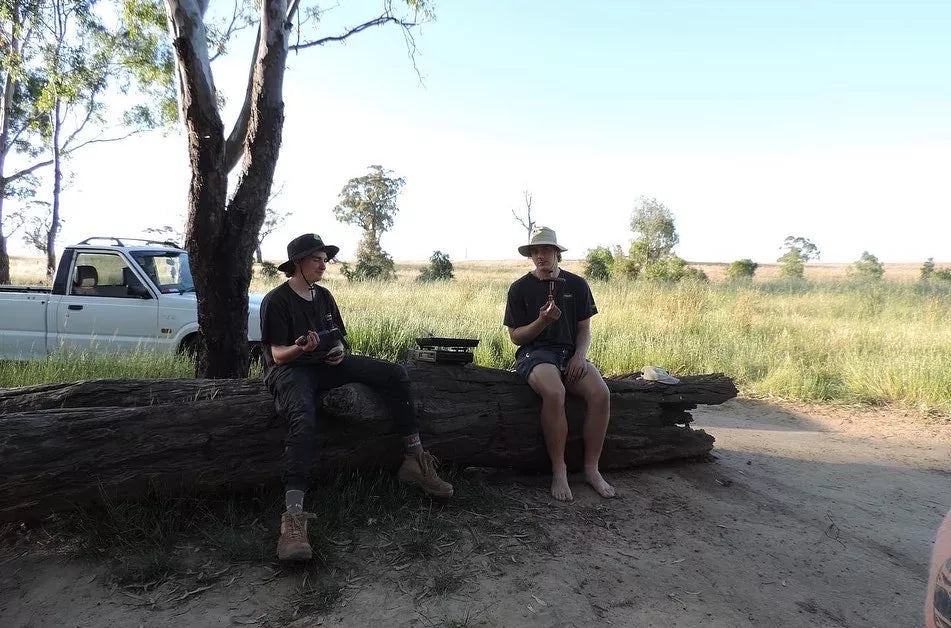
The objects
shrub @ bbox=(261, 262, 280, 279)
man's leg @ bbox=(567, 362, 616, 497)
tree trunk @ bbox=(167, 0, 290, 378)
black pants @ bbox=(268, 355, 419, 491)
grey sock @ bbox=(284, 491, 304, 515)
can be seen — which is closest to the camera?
grey sock @ bbox=(284, 491, 304, 515)

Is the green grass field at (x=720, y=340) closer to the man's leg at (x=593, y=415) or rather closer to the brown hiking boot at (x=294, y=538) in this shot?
the brown hiking boot at (x=294, y=538)

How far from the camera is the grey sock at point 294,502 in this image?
313 cm

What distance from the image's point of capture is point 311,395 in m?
3.50

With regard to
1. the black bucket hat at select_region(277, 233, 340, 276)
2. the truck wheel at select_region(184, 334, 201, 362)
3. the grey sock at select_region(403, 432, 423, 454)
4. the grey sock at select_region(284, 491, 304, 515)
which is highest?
the black bucket hat at select_region(277, 233, 340, 276)

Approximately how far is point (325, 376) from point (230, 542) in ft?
3.53

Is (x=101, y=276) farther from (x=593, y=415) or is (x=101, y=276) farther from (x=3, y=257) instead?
(x=3, y=257)

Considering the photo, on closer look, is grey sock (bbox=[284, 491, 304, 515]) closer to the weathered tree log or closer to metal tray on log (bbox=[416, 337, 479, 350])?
the weathered tree log

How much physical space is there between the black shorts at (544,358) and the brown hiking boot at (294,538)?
1.89 m

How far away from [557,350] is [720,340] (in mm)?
7384

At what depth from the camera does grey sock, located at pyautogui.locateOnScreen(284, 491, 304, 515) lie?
10.3ft

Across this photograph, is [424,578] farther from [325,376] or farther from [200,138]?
[200,138]

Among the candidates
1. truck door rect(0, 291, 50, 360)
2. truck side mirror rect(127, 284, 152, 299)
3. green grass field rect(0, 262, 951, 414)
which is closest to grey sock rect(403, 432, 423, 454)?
green grass field rect(0, 262, 951, 414)

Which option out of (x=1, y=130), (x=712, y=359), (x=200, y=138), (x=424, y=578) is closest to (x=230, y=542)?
(x=424, y=578)

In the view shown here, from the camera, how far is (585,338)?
4.51 meters
